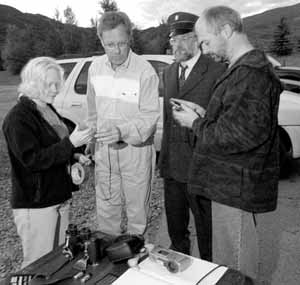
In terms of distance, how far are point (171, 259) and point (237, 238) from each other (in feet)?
1.43

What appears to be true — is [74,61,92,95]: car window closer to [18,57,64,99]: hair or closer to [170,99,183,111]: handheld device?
[18,57,64,99]: hair

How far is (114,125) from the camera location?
2654mm

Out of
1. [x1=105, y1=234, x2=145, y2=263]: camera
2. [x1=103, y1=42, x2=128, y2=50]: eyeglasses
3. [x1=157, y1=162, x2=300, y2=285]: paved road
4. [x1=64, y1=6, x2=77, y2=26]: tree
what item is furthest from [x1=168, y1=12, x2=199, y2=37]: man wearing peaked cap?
[x1=64, y1=6, x2=77, y2=26]: tree

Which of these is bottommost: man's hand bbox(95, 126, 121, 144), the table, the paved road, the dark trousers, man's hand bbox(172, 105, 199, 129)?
the paved road

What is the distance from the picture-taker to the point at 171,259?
5.46 feet

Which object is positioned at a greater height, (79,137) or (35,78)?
(35,78)

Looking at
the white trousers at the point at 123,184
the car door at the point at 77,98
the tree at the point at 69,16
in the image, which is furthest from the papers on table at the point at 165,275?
the tree at the point at 69,16

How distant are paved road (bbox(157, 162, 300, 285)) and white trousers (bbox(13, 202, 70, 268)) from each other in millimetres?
1390

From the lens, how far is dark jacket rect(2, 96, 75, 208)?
2.05 m

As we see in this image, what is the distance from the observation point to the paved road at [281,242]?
113 inches

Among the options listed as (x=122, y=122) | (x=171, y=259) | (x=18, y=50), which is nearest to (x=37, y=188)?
(x=122, y=122)

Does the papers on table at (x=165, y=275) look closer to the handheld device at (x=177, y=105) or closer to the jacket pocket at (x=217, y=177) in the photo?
the jacket pocket at (x=217, y=177)

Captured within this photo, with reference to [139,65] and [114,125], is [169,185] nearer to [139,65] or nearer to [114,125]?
[114,125]

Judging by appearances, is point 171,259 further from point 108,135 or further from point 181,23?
point 181,23
